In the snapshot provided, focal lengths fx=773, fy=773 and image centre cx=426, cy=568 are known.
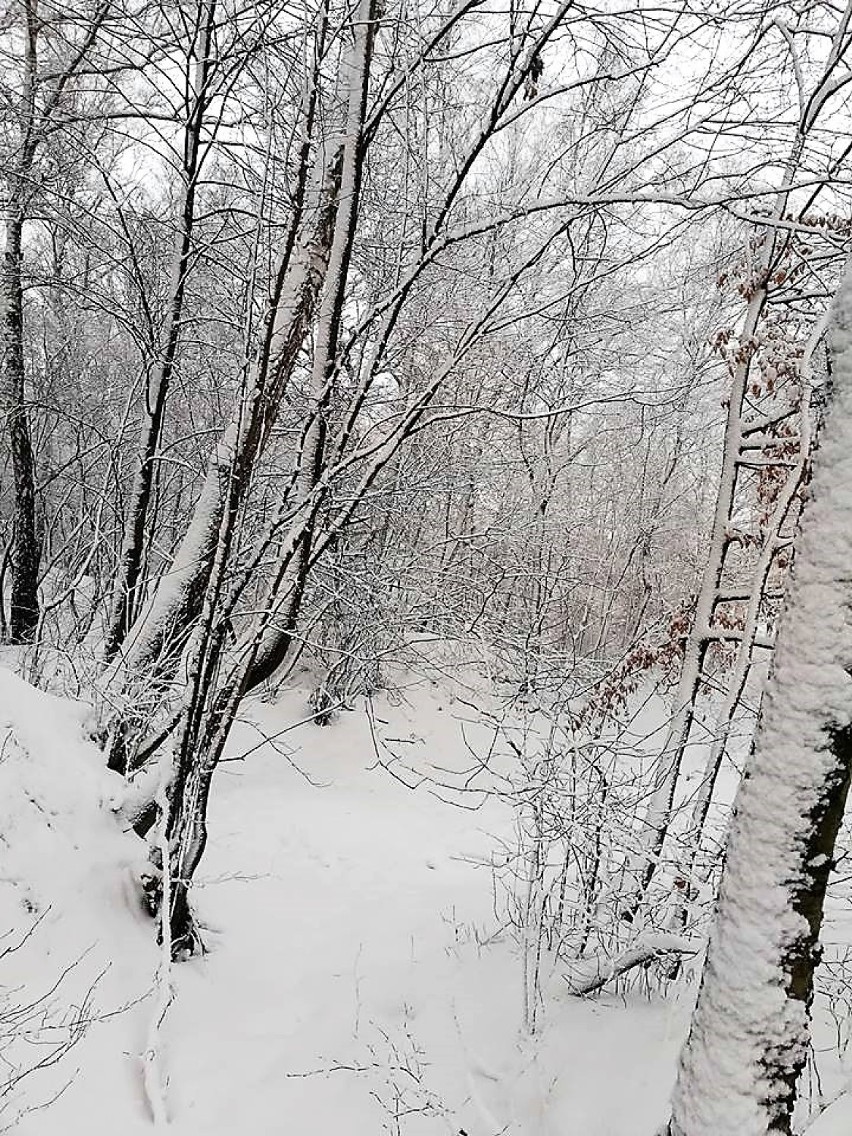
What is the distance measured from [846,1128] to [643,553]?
13251 millimetres

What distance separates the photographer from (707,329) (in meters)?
11.8

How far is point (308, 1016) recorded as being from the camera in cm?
389

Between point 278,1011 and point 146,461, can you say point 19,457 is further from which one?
point 278,1011

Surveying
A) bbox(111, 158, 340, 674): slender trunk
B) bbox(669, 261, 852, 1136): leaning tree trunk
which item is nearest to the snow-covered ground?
bbox(111, 158, 340, 674): slender trunk

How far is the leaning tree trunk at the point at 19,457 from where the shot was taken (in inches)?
365

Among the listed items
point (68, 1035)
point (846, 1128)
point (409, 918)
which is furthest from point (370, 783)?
point (846, 1128)

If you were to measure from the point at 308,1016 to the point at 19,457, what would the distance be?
8.18 meters

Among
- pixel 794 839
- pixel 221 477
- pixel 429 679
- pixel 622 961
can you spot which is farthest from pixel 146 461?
pixel 794 839

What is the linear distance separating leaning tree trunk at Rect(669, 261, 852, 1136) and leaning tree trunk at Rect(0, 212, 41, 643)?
8958 mm

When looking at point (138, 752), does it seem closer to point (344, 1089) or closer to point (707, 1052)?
point (344, 1089)

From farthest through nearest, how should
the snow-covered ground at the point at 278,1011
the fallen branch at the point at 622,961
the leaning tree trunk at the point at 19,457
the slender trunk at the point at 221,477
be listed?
the leaning tree trunk at the point at 19,457
the slender trunk at the point at 221,477
the fallen branch at the point at 622,961
the snow-covered ground at the point at 278,1011

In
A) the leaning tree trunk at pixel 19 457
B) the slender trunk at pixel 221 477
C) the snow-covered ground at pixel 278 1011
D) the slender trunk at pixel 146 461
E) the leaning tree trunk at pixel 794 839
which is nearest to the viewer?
the leaning tree trunk at pixel 794 839

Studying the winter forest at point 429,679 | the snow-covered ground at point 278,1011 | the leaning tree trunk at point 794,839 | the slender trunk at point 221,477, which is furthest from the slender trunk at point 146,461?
the leaning tree trunk at point 794,839

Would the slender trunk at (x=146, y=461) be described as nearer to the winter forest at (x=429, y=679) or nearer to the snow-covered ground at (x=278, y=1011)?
the winter forest at (x=429, y=679)
